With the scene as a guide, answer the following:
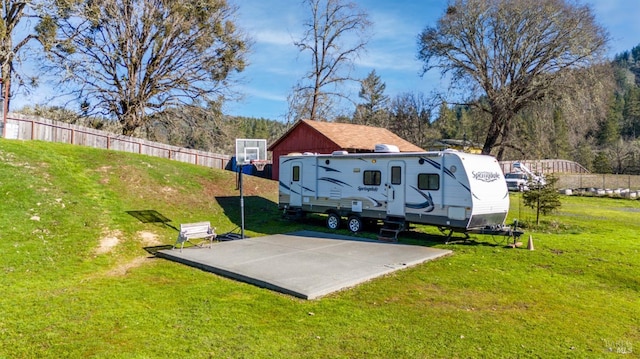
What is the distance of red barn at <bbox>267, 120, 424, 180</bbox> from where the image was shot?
83.1 ft

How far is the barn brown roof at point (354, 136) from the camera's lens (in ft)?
82.6

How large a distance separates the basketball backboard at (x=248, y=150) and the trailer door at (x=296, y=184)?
4.92ft

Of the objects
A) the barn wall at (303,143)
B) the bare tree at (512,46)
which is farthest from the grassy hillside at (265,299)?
the bare tree at (512,46)

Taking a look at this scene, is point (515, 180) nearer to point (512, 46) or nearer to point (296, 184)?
point (512, 46)

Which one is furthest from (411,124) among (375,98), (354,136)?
(354,136)

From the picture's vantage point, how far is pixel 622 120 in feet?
277

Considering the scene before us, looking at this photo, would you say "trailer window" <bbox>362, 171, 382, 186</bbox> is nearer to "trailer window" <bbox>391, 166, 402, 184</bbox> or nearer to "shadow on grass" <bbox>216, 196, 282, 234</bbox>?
"trailer window" <bbox>391, 166, 402, 184</bbox>

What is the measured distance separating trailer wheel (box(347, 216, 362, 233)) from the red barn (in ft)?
30.8

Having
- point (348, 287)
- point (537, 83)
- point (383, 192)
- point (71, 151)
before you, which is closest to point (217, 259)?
point (348, 287)

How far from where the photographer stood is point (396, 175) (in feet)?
45.9

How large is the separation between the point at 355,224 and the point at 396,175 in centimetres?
263

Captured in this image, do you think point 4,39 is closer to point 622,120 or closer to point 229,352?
point 229,352

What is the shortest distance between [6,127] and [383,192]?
17952mm

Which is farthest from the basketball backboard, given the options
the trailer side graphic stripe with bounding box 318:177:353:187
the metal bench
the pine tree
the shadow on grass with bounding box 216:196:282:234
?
the pine tree
